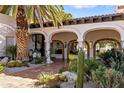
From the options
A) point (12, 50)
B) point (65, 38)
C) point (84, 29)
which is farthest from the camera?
point (65, 38)

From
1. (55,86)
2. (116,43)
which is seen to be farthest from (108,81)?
(116,43)

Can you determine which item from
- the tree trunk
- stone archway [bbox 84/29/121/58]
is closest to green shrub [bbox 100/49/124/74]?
the tree trunk

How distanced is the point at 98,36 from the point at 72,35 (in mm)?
3196

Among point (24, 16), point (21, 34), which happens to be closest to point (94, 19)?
point (24, 16)

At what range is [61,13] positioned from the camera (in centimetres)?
2066

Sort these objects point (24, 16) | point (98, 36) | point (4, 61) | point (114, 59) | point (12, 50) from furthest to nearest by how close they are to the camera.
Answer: point (98, 36), point (12, 50), point (24, 16), point (4, 61), point (114, 59)

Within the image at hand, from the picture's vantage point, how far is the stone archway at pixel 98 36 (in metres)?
25.2

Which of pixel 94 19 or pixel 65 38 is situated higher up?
pixel 94 19

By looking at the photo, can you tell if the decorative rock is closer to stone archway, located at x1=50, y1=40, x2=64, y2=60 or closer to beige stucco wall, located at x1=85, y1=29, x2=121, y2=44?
stone archway, located at x1=50, y1=40, x2=64, y2=60

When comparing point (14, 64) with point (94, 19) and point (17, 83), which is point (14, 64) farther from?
point (94, 19)

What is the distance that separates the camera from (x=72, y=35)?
27672 millimetres

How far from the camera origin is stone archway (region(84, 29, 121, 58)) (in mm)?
25152

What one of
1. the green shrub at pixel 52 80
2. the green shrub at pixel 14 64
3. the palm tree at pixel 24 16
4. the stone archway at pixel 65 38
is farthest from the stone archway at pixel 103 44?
the green shrub at pixel 52 80
